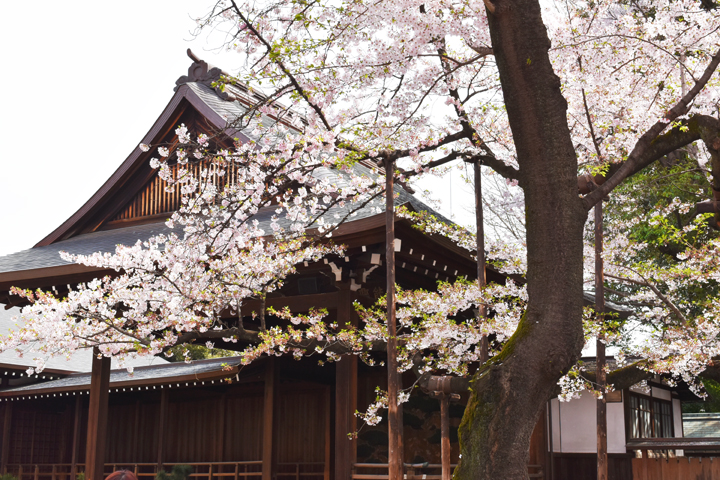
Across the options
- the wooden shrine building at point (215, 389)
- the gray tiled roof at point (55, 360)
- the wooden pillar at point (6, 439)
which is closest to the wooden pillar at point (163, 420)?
the wooden shrine building at point (215, 389)

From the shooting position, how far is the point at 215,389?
43.9ft

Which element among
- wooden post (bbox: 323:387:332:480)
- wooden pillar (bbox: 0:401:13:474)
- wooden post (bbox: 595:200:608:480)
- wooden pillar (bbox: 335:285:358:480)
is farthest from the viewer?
wooden pillar (bbox: 0:401:13:474)

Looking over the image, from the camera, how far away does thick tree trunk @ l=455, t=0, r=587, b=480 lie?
13.6ft

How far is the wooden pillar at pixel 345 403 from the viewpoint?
7852 mm

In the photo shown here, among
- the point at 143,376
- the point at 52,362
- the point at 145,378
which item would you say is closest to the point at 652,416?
the point at 145,378

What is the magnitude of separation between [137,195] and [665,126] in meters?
9.33

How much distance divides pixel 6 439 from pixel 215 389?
4730mm

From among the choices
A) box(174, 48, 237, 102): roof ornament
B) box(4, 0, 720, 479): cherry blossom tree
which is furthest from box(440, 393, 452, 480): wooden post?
box(174, 48, 237, 102): roof ornament

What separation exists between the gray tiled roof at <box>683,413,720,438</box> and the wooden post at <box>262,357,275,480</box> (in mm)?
9287

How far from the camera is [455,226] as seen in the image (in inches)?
348

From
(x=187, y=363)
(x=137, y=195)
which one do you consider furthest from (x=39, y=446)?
(x=137, y=195)

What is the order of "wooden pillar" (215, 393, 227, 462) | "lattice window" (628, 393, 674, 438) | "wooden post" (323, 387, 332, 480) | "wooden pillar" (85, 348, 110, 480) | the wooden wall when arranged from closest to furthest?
"wooden pillar" (85, 348, 110, 480), "wooden post" (323, 387, 332, 480), the wooden wall, "lattice window" (628, 393, 674, 438), "wooden pillar" (215, 393, 227, 462)

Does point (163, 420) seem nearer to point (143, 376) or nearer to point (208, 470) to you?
point (143, 376)

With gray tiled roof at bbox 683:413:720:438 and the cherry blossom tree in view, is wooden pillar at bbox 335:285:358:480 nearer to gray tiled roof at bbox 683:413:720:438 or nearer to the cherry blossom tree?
the cherry blossom tree
